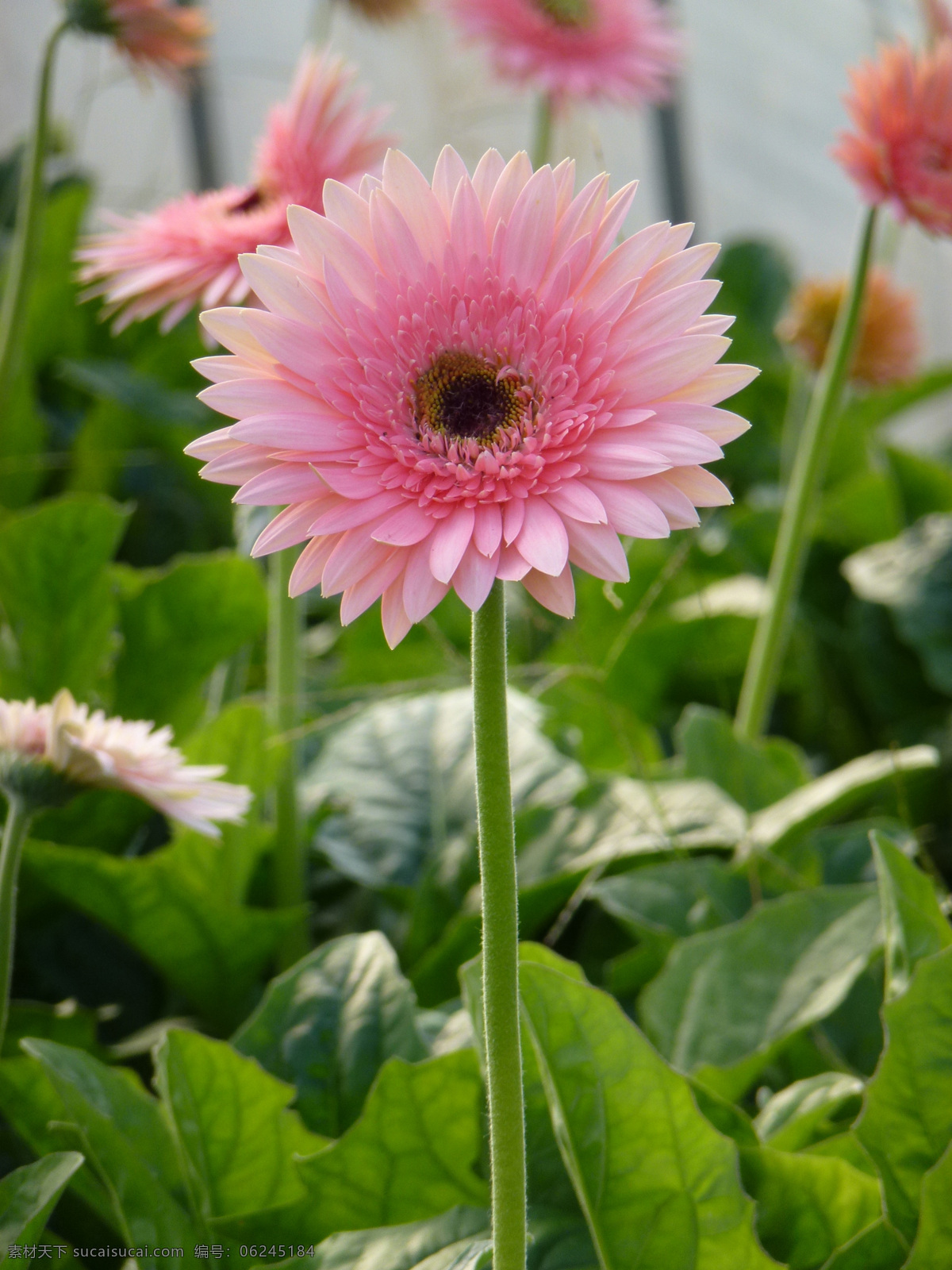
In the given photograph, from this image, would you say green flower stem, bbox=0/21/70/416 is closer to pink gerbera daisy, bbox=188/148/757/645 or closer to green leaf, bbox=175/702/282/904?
green leaf, bbox=175/702/282/904

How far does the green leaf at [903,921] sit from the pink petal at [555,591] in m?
0.16

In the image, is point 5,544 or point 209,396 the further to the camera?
point 5,544

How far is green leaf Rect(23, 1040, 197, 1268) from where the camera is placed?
1.13 feet

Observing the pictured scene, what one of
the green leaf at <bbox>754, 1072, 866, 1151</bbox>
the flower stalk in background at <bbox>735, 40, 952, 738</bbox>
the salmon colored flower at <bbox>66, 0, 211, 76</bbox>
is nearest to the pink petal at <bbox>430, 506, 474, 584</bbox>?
the green leaf at <bbox>754, 1072, 866, 1151</bbox>

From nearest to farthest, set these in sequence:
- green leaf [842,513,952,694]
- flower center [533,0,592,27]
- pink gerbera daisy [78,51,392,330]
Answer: pink gerbera daisy [78,51,392,330] < green leaf [842,513,952,694] < flower center [533,0,592,27]

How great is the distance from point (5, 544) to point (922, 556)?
1.78 ft

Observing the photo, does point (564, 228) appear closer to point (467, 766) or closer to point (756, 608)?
point (467, 766)

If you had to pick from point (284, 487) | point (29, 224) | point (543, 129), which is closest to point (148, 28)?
point (29, 224)

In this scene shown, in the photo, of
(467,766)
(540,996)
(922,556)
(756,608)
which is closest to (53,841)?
(467,766)

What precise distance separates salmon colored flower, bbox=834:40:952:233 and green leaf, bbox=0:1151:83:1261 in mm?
470

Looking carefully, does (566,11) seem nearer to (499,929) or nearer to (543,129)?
(543,129)

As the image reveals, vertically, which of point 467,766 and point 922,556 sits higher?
point 922,556

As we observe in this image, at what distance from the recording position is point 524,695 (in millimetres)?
641

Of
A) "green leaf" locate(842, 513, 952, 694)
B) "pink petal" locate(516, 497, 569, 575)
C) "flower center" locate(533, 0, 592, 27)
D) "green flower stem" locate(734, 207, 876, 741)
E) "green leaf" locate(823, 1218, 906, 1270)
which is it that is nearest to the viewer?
"pink petal" locate(516, 497, 569, 575)
